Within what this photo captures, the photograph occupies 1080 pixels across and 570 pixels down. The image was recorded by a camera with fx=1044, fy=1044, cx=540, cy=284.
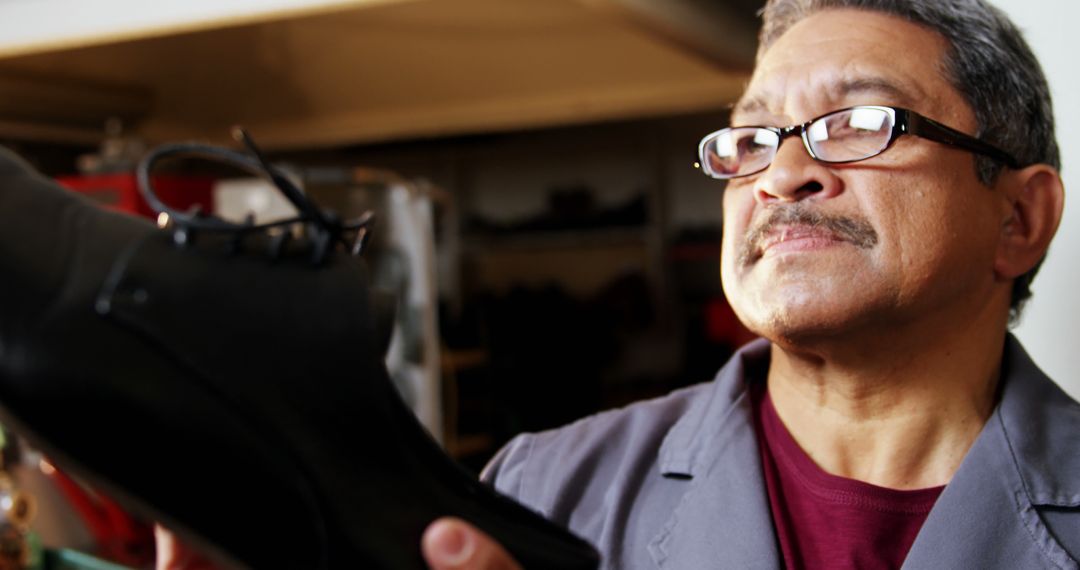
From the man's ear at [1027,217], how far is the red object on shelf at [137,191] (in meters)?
2.52

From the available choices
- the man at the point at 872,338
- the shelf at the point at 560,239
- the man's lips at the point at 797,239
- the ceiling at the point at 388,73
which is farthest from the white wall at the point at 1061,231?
the shelf at the point at 560,239

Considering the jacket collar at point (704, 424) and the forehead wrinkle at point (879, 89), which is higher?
the forehead wrinkle at point (879, 89)

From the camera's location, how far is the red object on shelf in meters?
3.20

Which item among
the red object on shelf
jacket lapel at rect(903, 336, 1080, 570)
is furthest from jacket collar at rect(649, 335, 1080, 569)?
the red object on shelf

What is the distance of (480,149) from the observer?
7.07 metres

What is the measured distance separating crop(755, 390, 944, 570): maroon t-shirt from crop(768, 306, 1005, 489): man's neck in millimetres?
27

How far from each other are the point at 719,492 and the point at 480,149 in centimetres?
602

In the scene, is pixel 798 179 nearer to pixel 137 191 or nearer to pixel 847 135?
pixel 847 135

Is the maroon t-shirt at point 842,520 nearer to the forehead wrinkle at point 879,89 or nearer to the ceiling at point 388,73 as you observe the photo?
the forehead wrinkle at point 879,89

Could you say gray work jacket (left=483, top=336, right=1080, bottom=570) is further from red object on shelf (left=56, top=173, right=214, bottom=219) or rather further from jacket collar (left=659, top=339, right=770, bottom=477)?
red object on shelf (left=56, top=173, right=214, bottom=219)

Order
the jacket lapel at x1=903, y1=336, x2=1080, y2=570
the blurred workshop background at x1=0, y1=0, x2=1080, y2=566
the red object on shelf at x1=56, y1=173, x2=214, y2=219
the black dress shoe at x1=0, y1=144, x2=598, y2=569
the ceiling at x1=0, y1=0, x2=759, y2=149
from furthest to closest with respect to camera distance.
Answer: the ceiling at x1=0, y1=0, x2=759, y2=149
the red object on shelf at x1=56, y1=173, x2=214, y2=219
the blurred workshop background at x1=0, y1=0, x2=1080, y2=566
the jacket lapel at x1=903, y1=336, x2=1080, y2=570
the black dress shoe at x1=0, y1=144, x2=598, y2=569

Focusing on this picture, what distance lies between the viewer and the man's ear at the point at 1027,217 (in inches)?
48.9

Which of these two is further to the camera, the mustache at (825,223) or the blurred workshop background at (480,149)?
the blurred workshop background at (480,149)

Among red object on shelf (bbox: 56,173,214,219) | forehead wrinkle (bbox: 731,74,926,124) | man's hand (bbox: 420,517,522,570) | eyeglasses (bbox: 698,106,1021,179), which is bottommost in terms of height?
red object on shelf (bbox: 56,173,214,219)
